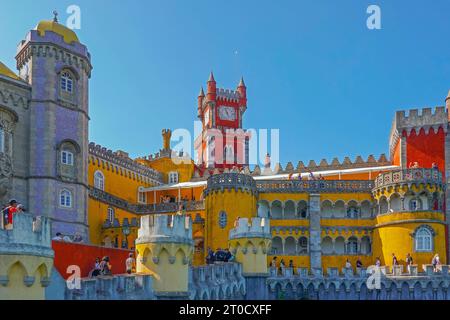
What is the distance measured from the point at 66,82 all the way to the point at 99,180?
54.8ft

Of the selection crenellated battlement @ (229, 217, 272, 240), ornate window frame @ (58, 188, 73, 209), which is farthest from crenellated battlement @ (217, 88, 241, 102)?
crenellated battlement @ (229, 217, 272, 240)

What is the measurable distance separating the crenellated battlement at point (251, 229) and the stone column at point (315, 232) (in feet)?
58.1

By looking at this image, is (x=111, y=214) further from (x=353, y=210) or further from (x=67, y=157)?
(x=353, y=210)

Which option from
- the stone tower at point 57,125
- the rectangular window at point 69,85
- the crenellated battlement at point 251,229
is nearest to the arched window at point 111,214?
the stone tower at point 57,125

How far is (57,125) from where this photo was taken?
173 feet

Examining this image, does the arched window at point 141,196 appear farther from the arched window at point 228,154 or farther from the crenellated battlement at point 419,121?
the crenellated battlement at point 419,121

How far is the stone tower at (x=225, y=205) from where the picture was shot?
191ft

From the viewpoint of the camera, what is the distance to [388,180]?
59.9 m

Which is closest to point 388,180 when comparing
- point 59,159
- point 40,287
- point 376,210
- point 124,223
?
point 376,210

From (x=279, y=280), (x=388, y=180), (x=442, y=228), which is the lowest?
(x=279, y=280)

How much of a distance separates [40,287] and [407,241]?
4277cm

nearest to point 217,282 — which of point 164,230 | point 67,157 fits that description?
point 164,230

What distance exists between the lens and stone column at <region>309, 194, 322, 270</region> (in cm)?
6034

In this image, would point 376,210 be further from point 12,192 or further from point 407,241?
point 12,192
